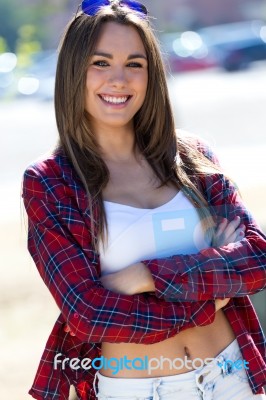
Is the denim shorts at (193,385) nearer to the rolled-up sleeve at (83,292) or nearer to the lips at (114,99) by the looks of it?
the rolled-up sleeve at (83,292)

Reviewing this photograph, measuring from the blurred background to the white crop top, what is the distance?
364 millimetres

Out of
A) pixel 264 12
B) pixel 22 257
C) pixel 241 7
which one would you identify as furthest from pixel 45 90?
pixel 241 7

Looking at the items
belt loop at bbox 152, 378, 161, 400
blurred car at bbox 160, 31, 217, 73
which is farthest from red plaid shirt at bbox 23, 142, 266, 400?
blurred car at bbox 160, 31, 217, 73

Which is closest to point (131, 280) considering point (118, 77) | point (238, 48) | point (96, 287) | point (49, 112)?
point (96, 287)

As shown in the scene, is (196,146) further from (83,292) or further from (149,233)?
(83,292)

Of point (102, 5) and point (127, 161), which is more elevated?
point (102, 5)

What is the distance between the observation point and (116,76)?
282 cm

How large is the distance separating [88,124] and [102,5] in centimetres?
38

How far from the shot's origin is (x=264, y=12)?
134ft

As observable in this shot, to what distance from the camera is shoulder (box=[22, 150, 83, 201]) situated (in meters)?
2.72

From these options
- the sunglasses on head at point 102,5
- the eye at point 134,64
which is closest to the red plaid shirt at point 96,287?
the eye at point 134,64

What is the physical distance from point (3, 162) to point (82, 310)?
1278 centimetres

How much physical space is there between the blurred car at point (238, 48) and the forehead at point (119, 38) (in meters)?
26.9

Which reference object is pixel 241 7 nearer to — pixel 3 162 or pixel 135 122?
pixel 3 162
